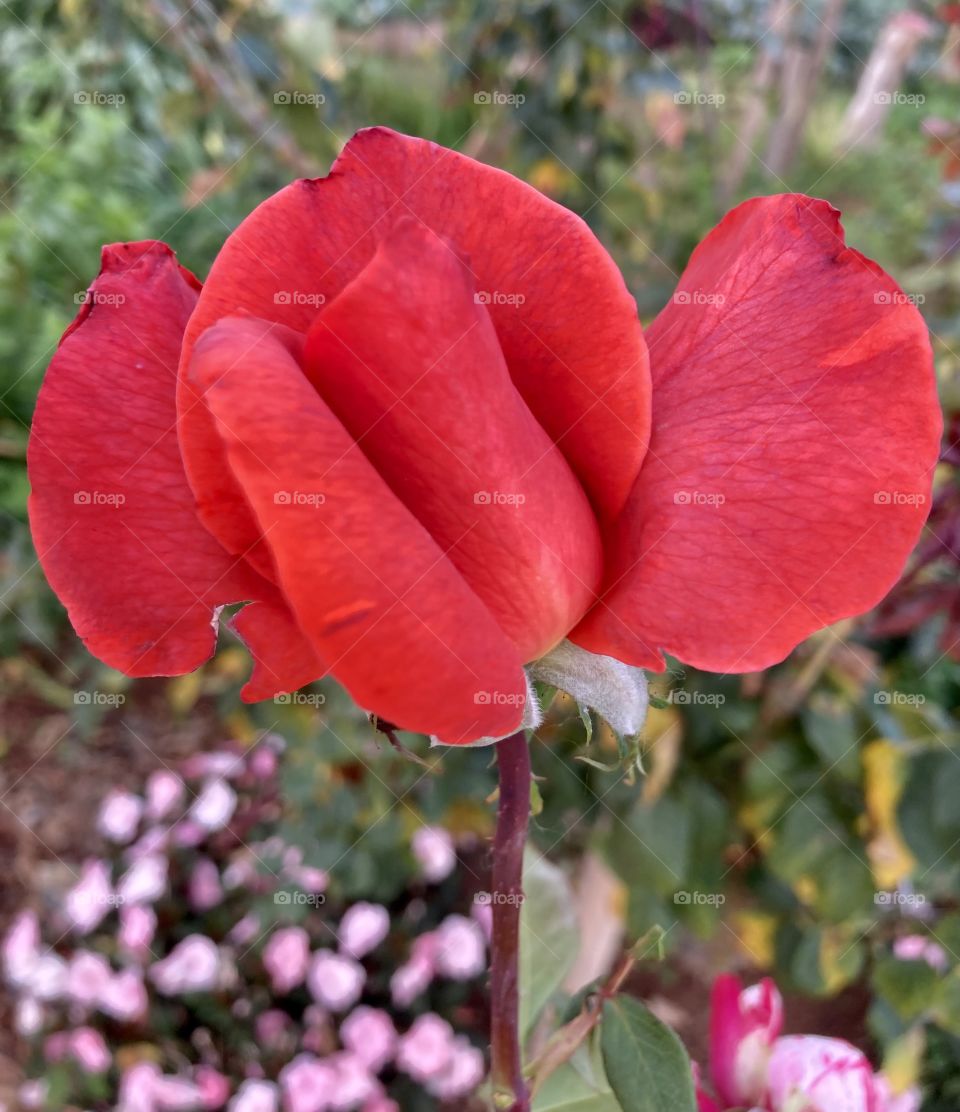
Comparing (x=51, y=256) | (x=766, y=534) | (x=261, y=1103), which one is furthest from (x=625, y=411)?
(x=51, y=256)

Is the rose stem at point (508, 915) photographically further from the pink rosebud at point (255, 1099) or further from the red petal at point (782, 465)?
the pink rosebud at point (255, 1099)

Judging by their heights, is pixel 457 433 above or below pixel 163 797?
above

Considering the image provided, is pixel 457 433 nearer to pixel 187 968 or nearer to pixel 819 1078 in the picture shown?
pixel 819 1078

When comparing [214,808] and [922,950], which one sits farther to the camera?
[214,808]

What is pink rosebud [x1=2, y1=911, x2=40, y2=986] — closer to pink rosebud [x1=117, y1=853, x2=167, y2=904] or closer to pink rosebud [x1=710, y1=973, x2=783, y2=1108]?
pink rosebud [x1=117, y1=853, x2=167, y2=904]

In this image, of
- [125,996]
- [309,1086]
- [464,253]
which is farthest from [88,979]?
[464,253]

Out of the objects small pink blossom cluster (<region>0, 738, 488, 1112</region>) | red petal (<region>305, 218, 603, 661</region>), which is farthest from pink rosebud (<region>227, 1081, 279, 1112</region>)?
red petal (<region>305, 218, 603, 661</region>)

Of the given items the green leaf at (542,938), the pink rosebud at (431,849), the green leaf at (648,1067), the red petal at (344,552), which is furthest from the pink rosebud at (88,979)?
the red petal at (344,552)
